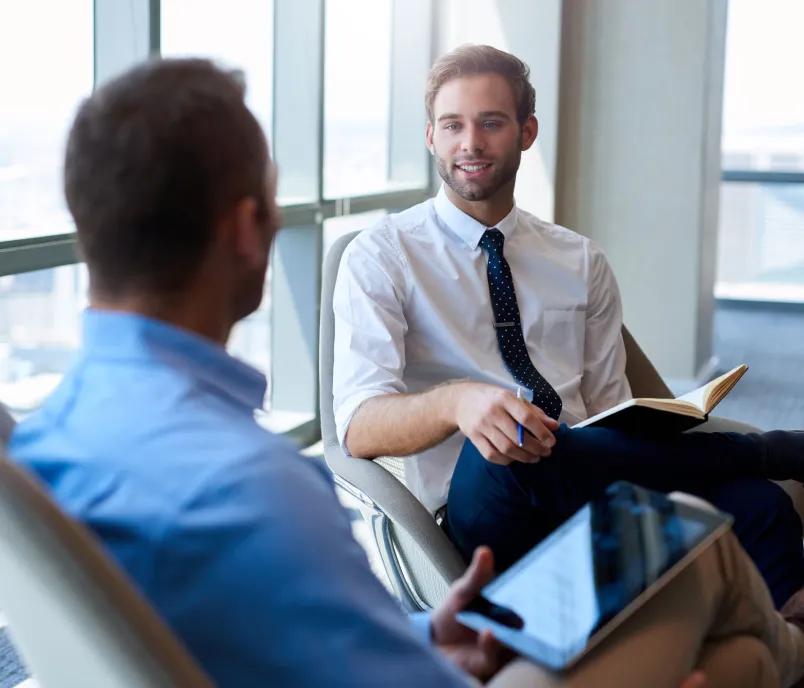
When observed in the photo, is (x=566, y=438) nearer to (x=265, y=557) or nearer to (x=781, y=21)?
(x=265, y=557)

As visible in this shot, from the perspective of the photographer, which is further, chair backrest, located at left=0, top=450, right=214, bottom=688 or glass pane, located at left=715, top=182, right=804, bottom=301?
glass pane, located at left=715, top=182, right=804, bottom=301

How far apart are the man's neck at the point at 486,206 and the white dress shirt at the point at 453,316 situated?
0.02 m

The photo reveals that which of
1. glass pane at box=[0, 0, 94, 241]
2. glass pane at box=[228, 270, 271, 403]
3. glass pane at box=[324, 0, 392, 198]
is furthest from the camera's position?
glass pane at box=[324, 0, 392, 198]

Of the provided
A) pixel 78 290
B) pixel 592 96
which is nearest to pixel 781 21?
pixel 592 96

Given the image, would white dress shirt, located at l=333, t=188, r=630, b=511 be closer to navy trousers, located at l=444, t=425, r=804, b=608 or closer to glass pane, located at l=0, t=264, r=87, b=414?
navy trousers, located at l=444, t=425, r=804, b=608

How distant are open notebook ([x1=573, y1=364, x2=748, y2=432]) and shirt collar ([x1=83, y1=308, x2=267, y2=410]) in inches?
31.9

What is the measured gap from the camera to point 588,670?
1074mm

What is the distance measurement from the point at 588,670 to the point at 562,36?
12.8ft

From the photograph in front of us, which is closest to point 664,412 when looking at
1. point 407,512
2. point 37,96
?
point 407,512

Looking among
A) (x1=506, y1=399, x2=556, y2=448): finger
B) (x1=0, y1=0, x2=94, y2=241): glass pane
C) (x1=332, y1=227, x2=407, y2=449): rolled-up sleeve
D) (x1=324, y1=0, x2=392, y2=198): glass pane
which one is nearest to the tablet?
(x1=506, y1=399, x2=556, y2=448): finger

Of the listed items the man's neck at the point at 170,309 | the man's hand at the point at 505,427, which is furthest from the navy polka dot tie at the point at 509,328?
the man's neck at the point at 170,309

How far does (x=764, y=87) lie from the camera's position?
702 cm

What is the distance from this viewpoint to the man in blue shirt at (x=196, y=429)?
74 cm

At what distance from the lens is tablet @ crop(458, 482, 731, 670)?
1.08 meters
